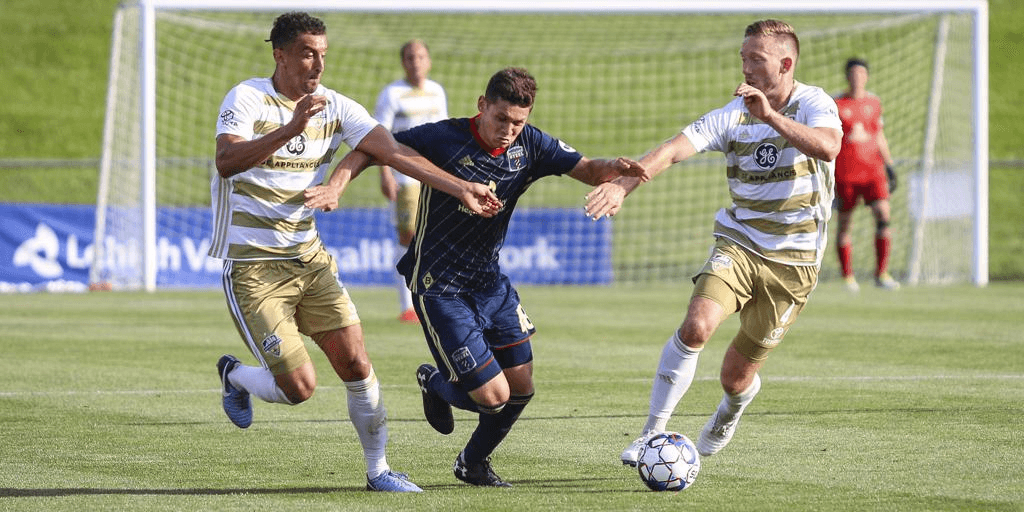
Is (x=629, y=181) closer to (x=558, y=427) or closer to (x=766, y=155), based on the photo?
(x=766, y=155)

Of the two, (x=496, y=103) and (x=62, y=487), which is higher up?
(x=496, y=103)

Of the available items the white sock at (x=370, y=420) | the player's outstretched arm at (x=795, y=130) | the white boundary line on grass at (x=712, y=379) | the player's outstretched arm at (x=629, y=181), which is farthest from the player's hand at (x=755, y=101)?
the white boundary line on grass at (x=712, y=379)

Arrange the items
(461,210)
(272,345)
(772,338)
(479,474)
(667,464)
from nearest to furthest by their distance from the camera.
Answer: (667,464) < (479,474) < (272,345) < (461,210) < (772,338)

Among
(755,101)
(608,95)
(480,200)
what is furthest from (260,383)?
(608,95)

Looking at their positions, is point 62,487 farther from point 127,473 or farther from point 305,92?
point 305,92

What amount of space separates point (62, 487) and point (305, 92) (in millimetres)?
1953

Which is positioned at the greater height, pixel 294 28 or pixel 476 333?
pixel 294 28

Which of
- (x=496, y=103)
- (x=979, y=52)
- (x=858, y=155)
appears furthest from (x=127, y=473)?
(x=979, y=52)

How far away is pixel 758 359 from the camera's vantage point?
665 centimetres

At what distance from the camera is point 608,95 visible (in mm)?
26703

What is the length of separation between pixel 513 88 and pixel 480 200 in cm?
49

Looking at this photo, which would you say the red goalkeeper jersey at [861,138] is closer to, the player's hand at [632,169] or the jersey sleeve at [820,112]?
the jersey sleeve at [820,112]

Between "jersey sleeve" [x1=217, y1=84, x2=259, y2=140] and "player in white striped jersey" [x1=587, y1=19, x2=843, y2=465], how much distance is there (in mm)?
1790

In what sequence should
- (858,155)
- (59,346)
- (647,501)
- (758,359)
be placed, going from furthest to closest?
(858,155)
(59,346)
(758,359)
(647,501)
